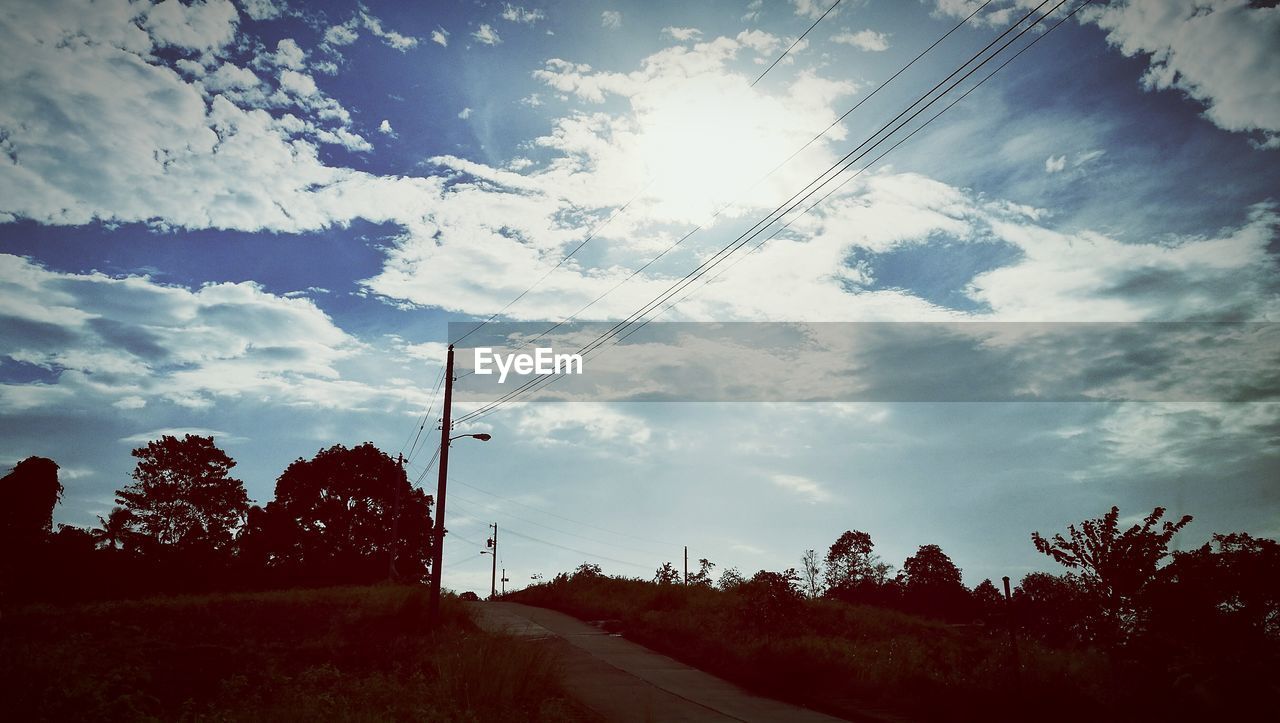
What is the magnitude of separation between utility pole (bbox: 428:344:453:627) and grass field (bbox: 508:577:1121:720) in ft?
21.4

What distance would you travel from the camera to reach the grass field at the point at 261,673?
996 centimetres

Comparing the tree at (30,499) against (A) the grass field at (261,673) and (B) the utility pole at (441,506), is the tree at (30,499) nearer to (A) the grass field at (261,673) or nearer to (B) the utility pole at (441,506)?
(A) the grass field at (261,673)

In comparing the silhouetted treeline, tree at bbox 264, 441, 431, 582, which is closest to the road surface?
the silhouetted treeline

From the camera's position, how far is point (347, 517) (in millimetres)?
57688

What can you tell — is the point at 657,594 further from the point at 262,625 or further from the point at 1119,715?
the point at 1119,715

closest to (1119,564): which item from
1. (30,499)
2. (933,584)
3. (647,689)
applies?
(647,689)

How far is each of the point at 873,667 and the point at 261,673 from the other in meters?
12.3

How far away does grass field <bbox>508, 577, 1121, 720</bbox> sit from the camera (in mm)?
11414

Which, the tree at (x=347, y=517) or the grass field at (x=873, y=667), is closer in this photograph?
the grass field at (x=873, y=667)

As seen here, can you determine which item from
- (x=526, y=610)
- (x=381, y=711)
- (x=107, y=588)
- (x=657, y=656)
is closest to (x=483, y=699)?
Result: (x=381, y=711)

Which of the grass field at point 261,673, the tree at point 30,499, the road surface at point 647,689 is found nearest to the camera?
the grass field at point 261,673

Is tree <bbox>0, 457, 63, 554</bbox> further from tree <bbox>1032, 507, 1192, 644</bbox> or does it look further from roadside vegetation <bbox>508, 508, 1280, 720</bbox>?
tree <bbox>1032, 507, 1192, 644</bbox>

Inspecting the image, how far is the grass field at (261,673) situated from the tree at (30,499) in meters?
18.9

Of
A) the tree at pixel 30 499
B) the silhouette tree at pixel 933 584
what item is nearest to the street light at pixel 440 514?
the tree at pixel 30 499
